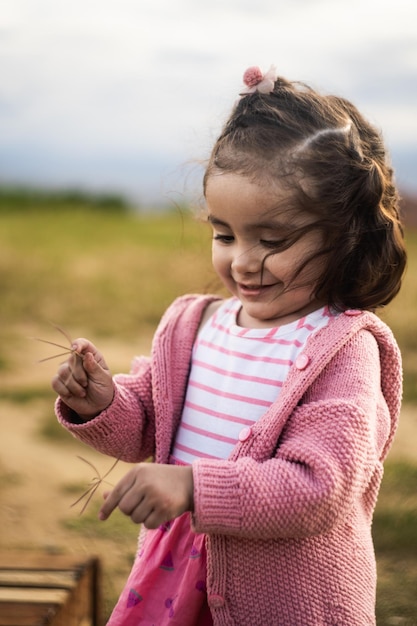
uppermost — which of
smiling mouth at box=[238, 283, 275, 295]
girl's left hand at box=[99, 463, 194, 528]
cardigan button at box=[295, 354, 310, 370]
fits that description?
smiling mouth at box=[238, 283, 275, 295]

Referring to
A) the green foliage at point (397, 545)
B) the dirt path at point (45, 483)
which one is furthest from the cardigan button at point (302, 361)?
the dirt path at point (45, 483)

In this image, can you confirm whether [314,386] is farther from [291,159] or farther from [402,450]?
[402,450]

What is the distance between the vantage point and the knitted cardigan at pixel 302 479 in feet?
5.57

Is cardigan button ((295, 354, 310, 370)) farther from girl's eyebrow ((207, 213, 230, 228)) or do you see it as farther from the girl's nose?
girl's eyebrow ((207, 213, 230, 228))

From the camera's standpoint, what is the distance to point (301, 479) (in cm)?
169

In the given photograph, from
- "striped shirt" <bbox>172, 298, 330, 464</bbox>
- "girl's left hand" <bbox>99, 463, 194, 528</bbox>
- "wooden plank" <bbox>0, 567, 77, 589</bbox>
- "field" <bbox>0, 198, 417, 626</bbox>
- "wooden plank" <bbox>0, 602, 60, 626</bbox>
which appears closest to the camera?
"girl's left hand" <bbox>99, 463, 194, 528</bbox>

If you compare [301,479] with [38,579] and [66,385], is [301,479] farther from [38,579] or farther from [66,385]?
[38,579]

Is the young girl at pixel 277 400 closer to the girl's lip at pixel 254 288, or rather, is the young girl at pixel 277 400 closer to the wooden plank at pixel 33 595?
the girl's lip at pixel 254 288

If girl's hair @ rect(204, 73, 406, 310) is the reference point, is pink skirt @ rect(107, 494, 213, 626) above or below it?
below

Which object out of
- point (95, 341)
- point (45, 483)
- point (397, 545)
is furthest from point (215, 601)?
point (95, 341)

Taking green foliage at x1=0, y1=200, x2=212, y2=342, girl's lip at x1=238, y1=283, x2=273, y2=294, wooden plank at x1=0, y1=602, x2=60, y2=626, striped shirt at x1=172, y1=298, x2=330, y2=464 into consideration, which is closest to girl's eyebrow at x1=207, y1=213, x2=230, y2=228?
girl's lip at x1=238, y1=283, x2=273, y2=294

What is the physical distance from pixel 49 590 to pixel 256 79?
4.52 ft

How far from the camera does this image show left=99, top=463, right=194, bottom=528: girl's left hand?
5.33 ft

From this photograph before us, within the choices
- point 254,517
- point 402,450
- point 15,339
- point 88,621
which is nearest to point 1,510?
point 88,621
